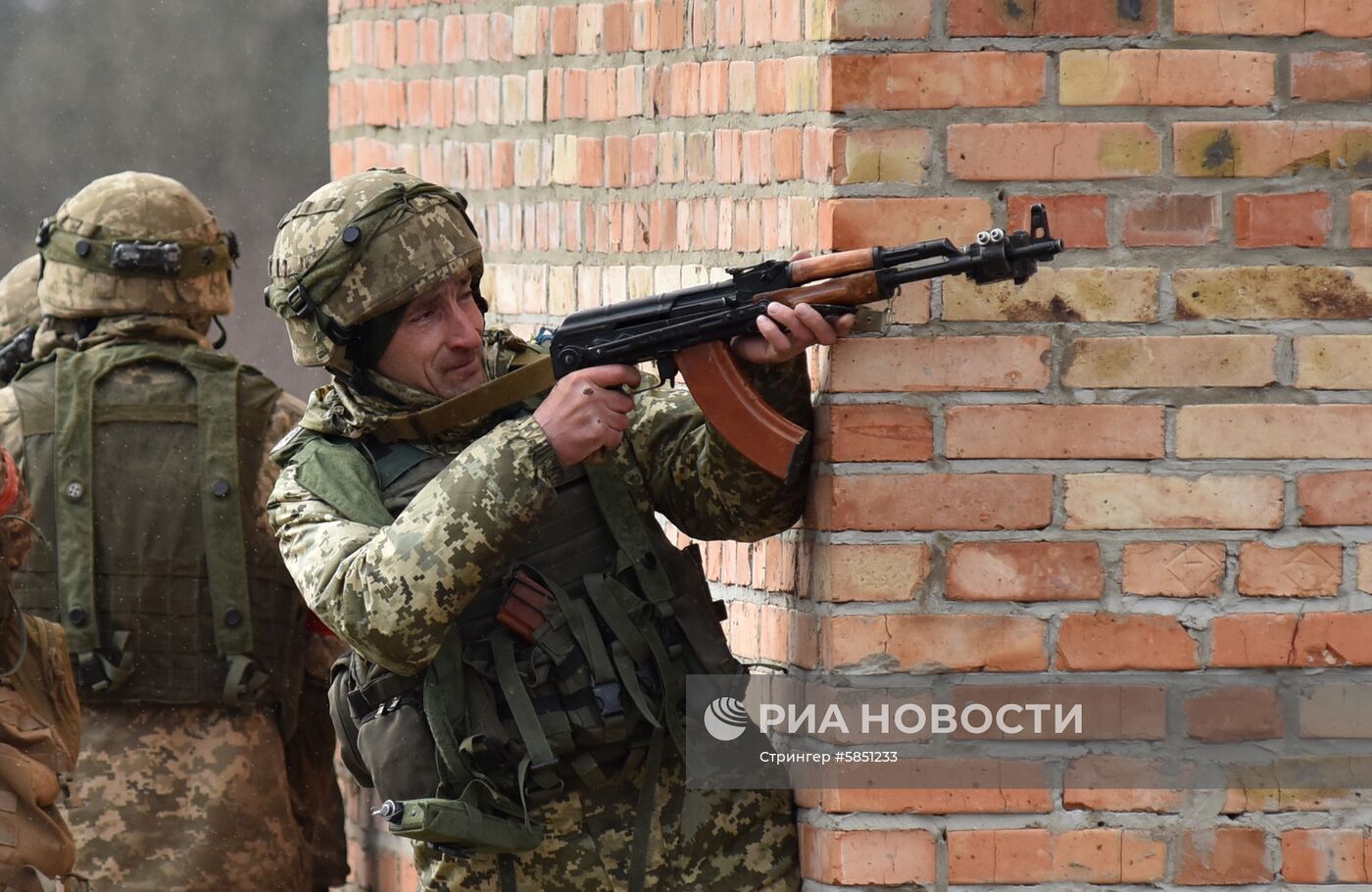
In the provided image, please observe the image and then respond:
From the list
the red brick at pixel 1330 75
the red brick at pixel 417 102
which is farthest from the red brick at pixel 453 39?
the red brick at pixel 1330 75

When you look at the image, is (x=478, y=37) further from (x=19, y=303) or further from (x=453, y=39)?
(x=19, y=303)

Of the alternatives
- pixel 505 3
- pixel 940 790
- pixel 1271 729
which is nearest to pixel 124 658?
pixel 505 3

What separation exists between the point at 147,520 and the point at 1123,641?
7.94 ft

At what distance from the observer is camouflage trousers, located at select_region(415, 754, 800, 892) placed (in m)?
3.09

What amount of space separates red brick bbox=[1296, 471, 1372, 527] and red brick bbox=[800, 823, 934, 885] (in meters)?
0.76

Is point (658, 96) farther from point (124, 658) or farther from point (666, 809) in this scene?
point (124, 658)

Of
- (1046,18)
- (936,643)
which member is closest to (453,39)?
(1046,18)

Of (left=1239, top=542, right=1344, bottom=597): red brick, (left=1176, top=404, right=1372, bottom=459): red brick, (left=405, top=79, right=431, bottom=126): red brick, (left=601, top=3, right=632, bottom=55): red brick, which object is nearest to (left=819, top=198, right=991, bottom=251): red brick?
(left=1176, top=404, right=1372, bottom=459): red brick

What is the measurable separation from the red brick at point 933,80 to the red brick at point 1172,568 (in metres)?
0.70

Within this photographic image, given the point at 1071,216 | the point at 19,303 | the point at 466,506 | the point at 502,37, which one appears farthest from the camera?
the point at 19,303

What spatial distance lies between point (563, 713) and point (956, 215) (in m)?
0.96

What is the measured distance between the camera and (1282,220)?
296cm

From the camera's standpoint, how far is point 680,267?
11.6 ft

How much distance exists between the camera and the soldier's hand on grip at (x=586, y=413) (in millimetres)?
2896
